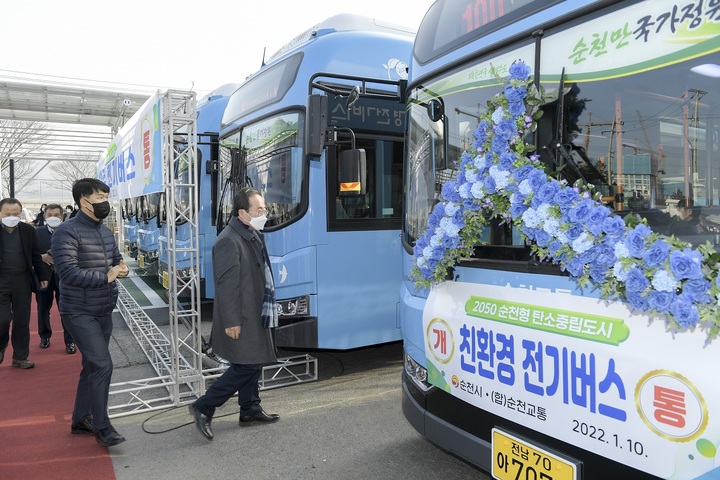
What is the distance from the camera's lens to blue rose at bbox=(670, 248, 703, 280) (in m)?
1.75

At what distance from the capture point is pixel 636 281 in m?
1.87

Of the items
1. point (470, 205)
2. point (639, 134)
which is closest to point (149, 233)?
point (470, 205)

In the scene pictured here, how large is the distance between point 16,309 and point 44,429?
216cm

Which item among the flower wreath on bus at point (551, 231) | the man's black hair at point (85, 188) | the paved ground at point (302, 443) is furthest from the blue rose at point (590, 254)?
the man's black hair at point (85, 188)

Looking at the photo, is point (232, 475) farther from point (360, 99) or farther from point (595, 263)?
point (360, 99)

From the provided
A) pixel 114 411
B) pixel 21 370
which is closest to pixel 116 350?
pixel 21 370

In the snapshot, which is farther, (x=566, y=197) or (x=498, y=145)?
(x=498, y=145)

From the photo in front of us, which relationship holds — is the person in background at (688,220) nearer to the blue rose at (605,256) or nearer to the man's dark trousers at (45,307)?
the blue rose at (605,256)

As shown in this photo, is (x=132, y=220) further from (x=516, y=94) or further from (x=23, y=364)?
(x=516, y=94)

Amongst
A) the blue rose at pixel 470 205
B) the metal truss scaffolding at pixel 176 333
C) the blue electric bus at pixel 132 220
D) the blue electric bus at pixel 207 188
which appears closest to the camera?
the blue rose at pixel 470 205

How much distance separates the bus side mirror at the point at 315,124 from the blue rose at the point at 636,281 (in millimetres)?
3045

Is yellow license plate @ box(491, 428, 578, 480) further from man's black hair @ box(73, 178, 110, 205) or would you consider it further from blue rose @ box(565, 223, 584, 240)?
man's black hair @ box(73, 178, 110, 205)

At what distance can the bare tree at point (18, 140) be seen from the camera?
22.5 m

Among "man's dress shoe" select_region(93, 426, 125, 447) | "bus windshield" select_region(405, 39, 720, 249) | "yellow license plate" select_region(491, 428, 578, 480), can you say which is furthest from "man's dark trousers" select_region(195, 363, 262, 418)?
"bus windshield" select_region(405, 39, 720, 249)
